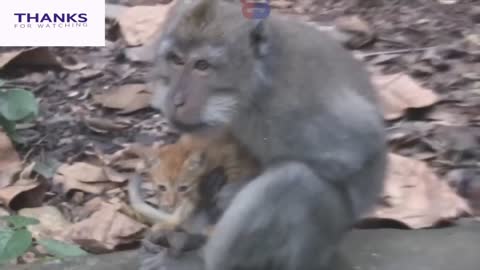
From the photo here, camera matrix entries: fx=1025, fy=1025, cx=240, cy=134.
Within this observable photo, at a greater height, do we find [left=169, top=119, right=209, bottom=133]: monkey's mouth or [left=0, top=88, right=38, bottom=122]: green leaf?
[left=169, top=119, right=209, bottom=133]: monkey's mouth

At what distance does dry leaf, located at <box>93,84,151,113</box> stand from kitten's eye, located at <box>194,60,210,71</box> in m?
2.36

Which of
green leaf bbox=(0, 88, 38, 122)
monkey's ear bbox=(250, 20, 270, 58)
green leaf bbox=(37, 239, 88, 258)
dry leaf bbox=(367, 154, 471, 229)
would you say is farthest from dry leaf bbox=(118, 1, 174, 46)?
monkey's ear bbox=(250, 20, 270, 58)

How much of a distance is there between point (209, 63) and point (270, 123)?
31cm

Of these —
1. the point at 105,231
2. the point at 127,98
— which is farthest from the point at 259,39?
the point at 127,98

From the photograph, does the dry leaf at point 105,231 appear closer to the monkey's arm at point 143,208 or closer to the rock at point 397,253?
the monkey's arm at point 143,208

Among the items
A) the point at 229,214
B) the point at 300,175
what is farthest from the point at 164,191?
the point at 300,175

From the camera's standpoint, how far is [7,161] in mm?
5195

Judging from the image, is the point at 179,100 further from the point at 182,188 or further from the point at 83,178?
the point at 83,178

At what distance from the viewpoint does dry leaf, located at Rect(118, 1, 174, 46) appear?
6.41 metres

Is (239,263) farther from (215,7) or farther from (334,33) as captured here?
(334,33)

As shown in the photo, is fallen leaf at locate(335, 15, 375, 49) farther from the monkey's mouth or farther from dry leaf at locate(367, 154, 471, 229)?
the monkey's mouth

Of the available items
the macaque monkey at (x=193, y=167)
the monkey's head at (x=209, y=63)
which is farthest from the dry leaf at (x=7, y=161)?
the monkey's head at (x=209, y=63)

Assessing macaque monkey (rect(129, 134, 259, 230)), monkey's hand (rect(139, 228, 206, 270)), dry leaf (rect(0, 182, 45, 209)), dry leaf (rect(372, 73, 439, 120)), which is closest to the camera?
macaque monkey (rect(129, 134, 259, 230))

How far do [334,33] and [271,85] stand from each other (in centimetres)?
267
